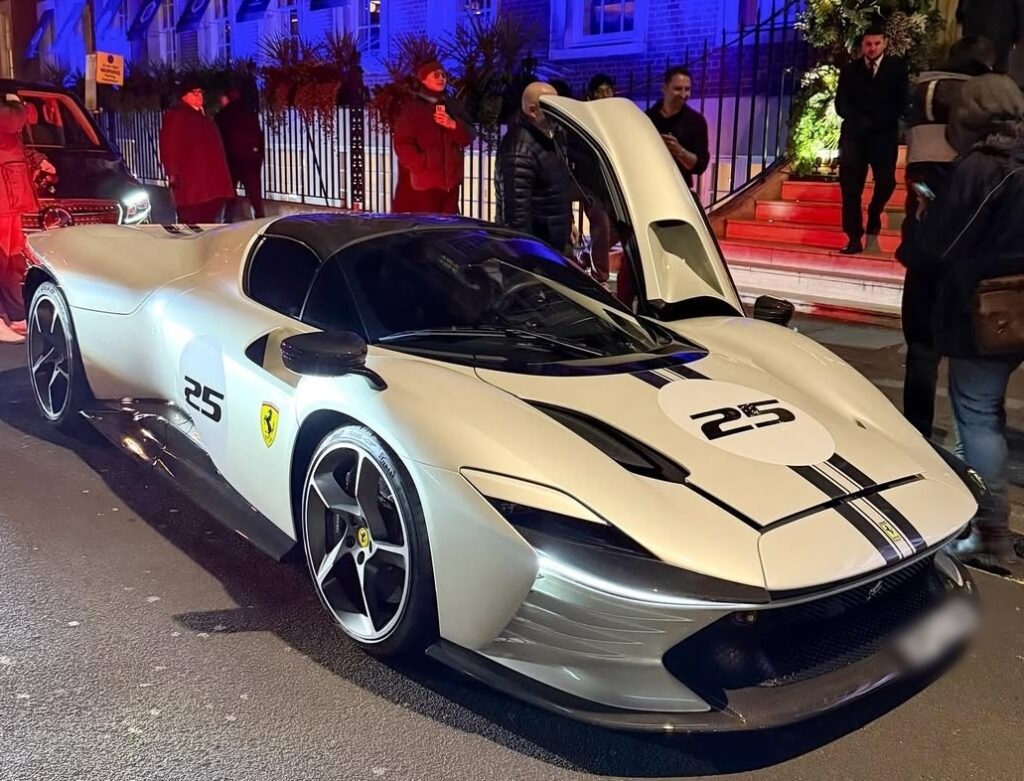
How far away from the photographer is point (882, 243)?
8352mm

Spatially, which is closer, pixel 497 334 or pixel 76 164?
pixel 497 334

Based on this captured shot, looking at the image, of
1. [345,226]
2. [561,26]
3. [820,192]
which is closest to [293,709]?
[345,226]

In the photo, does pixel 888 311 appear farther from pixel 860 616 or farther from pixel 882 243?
pixel 860 616

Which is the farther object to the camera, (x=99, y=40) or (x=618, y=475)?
(x=99, y=40)

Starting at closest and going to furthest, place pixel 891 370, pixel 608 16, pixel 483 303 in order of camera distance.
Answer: pixel 483 303 < pixel 891 370 < pixel 608 16

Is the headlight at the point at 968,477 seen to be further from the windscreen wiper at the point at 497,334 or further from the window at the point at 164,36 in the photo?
the window at the point at 164,36

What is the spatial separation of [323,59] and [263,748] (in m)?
12.1

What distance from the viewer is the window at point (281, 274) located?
11.0 ft

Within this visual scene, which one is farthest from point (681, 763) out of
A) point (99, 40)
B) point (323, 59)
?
point (99, 40)

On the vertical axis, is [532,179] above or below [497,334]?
above

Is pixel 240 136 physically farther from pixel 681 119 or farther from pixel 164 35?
pixel 164 35

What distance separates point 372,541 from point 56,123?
7270 millimetres

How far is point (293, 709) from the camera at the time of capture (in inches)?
97.8

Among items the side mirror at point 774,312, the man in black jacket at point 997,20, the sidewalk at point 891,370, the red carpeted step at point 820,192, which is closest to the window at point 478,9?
the red carpeted step at point 820,192
